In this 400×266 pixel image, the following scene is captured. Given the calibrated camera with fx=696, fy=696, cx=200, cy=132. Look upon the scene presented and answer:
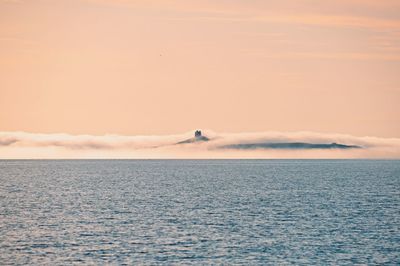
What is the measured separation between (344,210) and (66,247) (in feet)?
196

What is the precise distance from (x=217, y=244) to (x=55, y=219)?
34.4 m

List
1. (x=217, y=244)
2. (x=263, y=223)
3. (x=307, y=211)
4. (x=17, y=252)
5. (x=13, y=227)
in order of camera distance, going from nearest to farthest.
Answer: (x=17, y=252) → (x=217, y=244) → (x=13, y=227) → (x=263, y=223) → (x=307, y=211)

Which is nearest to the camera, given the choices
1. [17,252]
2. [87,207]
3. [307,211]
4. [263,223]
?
[17,252]

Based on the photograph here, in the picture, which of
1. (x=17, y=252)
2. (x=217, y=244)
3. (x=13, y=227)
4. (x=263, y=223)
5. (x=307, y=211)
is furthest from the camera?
(x=307, y=211)

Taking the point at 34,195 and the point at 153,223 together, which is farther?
the point at 34,195

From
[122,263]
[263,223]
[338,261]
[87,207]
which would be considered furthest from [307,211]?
[122,263]

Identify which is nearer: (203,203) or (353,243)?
(353,243)

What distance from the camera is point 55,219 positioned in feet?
348

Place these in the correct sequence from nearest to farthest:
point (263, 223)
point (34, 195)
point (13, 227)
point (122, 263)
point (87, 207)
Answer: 1. point (122, 263)
2. point (13, 227)
3. point (263, 223)
4. point (87, 207)
5. point (34, 195)

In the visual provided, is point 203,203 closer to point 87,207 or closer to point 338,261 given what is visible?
point 87,207

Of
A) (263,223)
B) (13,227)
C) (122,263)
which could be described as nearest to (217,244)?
(122,263)

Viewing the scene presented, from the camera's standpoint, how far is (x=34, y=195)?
16050 centimetres

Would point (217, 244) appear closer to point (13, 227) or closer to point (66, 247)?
point (66, 247)

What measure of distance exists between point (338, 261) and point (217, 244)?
619 inches
